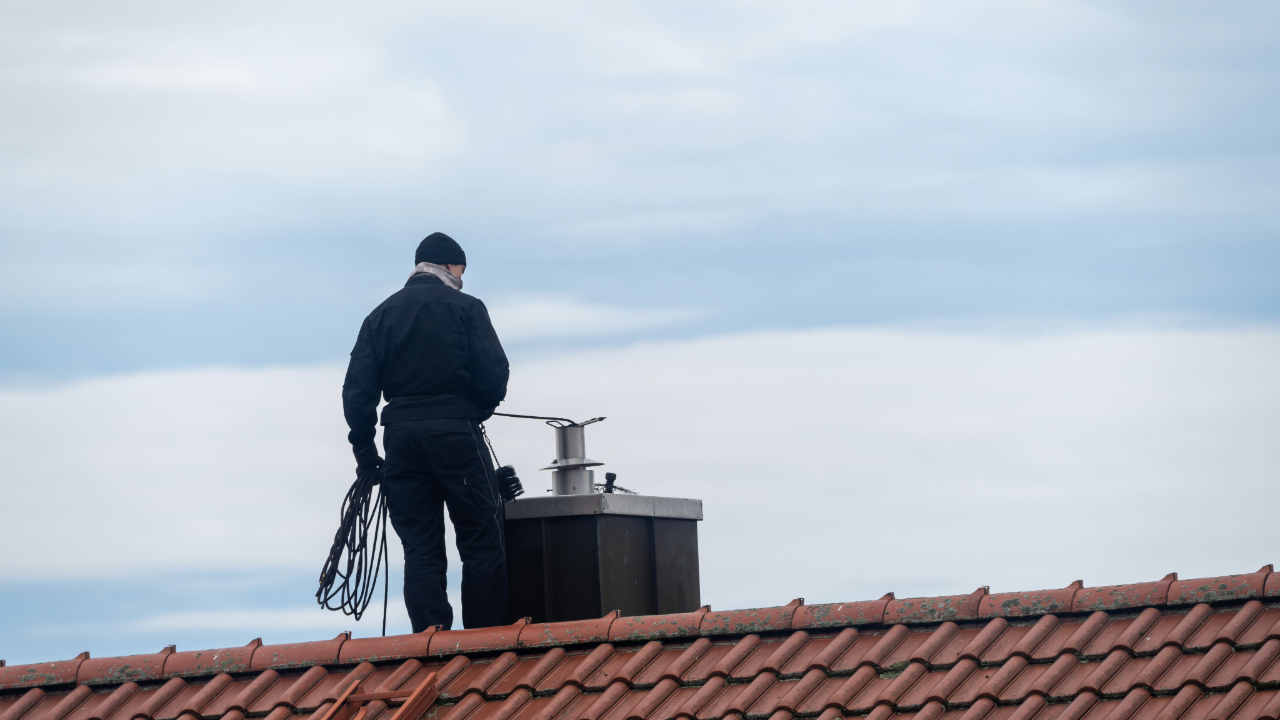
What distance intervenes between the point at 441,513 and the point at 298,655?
1196mm

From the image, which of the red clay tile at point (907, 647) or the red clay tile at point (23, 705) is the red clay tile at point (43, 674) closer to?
the red clay tile at point (23, 705)

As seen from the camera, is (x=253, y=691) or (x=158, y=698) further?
(x=158, y=698)

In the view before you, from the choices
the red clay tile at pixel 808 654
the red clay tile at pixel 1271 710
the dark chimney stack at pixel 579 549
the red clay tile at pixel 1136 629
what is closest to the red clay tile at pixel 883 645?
the red clay tile at pixel 808 654

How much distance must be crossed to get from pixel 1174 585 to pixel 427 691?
9.67ft

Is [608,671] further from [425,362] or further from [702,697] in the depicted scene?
[425,362]

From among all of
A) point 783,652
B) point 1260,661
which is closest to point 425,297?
point 783,652

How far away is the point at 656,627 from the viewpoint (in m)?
6.42

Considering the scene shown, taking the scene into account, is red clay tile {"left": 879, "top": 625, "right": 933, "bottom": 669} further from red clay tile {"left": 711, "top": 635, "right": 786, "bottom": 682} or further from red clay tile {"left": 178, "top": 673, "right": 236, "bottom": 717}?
red clay tile {"left": 178, "top": 673, "right": 236, "bottom": 717}

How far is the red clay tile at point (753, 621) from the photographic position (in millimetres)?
6258

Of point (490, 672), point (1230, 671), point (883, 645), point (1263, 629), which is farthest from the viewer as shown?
point (490, 672)

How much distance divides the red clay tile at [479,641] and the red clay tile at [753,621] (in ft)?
2.77

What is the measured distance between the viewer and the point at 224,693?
6777mm

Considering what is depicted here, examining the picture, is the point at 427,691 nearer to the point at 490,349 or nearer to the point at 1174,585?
the point at 490,349

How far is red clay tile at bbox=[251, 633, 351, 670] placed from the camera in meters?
6.82
